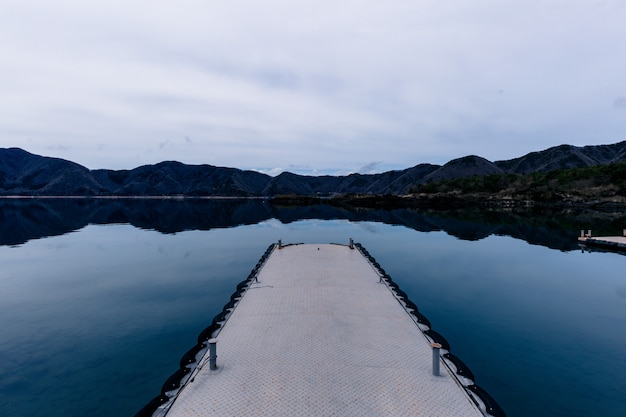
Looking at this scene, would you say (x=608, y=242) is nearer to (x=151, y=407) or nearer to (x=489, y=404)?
(x=489, y=404)

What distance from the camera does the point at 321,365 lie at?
1087 centimetres

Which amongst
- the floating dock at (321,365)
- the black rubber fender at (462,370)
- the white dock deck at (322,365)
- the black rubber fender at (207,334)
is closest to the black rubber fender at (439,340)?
the floating dock at (321,365)

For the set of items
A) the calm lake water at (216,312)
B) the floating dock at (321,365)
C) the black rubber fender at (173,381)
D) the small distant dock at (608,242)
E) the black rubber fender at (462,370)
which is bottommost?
the calm lake water at (216,312)

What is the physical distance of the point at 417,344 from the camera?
41.3ft

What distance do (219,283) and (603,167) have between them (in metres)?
186

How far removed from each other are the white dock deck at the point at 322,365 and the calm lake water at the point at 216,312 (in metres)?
3.26

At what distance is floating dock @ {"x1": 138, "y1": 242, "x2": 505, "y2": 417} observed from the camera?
8.83 meters

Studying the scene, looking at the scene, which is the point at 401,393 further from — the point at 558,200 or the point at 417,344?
the point at 558,200

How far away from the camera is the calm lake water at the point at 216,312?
12031mm

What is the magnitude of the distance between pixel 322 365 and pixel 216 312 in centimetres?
1131

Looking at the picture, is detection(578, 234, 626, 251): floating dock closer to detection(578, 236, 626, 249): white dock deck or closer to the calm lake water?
detection(578, 236, 626, 249): white dock deck

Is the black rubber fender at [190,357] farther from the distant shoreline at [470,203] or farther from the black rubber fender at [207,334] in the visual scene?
the distant shoreline at [470,203]

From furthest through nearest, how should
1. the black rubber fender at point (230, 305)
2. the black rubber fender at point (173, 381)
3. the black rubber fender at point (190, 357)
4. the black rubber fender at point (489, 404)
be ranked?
the black rubber fender at point (230, 305) → the black rubber fender at point (190, 357) → the black rubber fender at point (173, 381) → the black rubber fender at point (489, 404)

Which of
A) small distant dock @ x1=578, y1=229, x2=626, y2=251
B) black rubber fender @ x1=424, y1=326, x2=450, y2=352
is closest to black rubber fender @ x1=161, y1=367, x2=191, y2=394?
black rubber fender @ x1=424, y1=326, x2=450, y2=352
